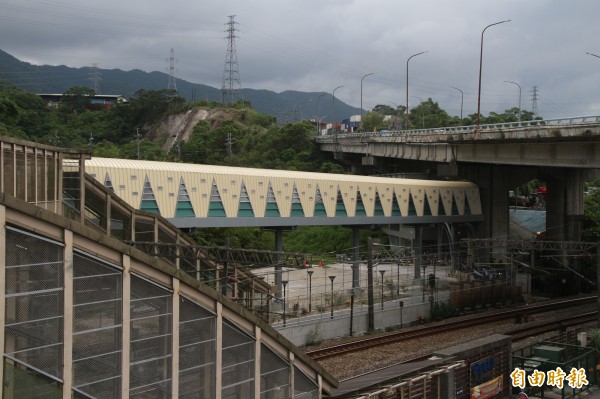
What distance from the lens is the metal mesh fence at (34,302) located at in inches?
284

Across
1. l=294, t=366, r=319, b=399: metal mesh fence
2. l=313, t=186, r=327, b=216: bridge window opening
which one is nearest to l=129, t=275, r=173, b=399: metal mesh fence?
l=294, t=366, r=319, b=399: metal mesh fence

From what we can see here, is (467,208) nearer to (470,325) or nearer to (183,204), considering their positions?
(470,325)

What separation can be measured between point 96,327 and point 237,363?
2.76 meters

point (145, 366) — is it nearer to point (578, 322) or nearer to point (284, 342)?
point (284, 342)

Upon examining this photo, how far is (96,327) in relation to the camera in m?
8.17

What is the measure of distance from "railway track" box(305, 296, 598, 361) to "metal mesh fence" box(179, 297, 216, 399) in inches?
549

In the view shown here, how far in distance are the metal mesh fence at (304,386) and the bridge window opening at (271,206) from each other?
2138 cm

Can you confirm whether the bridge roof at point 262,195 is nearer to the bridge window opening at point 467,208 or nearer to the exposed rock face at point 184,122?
the bridge window opening at point 467,208

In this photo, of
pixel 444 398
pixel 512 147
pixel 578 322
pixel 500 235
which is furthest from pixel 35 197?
pixel 500 235

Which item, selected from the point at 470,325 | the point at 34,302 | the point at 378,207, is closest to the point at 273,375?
the point at 34,302

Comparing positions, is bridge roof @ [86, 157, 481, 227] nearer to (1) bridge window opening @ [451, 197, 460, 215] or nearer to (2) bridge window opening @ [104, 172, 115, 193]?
(2) bridge window opening @ [104, 172, 115, 193]

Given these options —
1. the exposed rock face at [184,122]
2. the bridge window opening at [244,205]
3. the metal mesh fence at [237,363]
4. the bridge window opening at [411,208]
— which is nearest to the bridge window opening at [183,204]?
the bridge window opening at [244,205]

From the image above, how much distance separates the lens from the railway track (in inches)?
977

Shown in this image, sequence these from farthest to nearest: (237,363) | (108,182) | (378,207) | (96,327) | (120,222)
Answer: (378,207)
(108,182)
(120,222)
(237,363)
(96,327)
